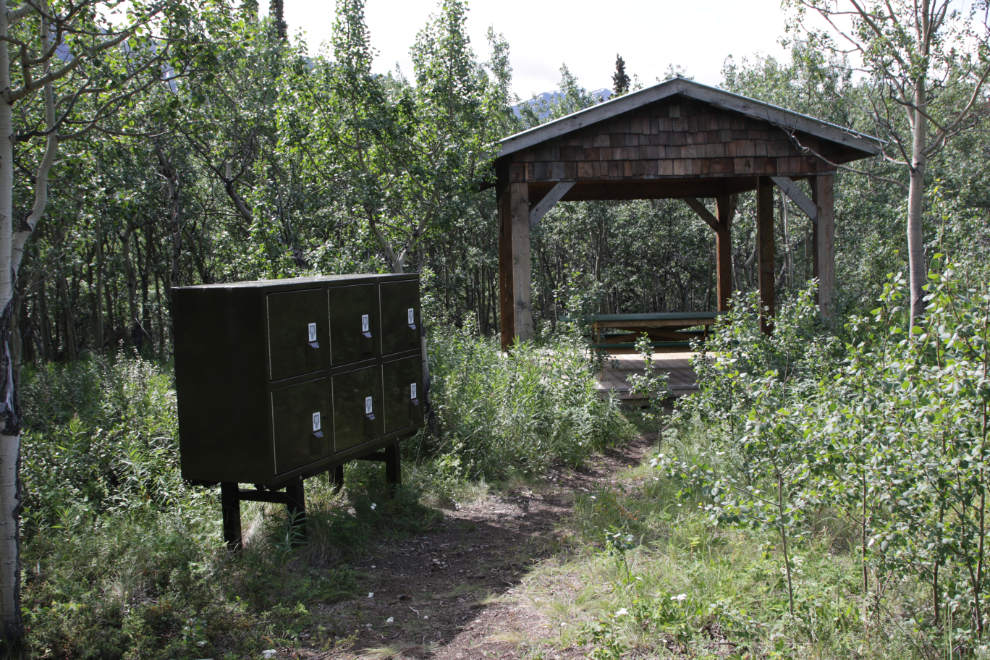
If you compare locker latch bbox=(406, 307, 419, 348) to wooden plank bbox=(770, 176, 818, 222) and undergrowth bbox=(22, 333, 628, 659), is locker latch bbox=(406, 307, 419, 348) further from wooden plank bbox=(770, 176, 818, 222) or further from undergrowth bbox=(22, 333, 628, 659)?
wooden plank bbox=(770, 176, 818, 222)

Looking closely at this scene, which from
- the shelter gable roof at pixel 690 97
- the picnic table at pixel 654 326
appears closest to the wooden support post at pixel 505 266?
the shelter gable roof at pixel 690 97

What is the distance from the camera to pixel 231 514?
4.45 metres

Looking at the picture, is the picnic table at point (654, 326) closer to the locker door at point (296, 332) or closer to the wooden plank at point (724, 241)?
the wooden plank at point (724, 241)

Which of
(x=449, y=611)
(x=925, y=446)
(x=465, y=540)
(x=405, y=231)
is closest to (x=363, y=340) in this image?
(x=465, y=540)

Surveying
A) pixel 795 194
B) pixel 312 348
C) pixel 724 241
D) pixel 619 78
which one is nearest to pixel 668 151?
pixel 795 194

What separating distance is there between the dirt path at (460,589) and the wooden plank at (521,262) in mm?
3189

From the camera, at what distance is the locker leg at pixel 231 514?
4.41 m

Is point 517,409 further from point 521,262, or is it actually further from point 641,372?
point 641,372

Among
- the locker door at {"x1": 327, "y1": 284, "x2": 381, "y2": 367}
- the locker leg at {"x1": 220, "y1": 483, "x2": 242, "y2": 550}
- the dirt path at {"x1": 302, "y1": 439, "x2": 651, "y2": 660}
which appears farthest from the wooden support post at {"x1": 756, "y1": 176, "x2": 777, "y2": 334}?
the locker leg at {"x1": 220, "y1": 483, "x2": 242, "y2": 550}

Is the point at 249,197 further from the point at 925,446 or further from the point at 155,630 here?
the point at 925,446

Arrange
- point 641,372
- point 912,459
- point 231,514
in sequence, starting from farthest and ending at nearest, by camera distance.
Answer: point 641,372, point 231,514, point 912,459

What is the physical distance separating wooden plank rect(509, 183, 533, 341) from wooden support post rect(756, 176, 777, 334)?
11.2ft

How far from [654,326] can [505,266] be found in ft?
9.45

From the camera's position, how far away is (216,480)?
4.29 metres
